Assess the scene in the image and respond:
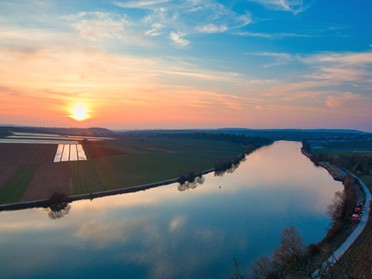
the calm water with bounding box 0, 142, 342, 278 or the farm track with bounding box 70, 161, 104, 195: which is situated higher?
the farm track with bounding box 70, 161, 104, 195

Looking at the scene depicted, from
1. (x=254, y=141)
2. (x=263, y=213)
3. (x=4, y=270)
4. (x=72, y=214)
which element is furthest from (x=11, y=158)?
(x=254, y=141)

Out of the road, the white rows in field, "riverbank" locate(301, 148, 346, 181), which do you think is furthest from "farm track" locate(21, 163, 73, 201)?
"riverbank" locate(301, 148, 346, 181)

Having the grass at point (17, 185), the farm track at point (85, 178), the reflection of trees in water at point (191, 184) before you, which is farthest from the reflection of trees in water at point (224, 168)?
the grass at point (17, 185)

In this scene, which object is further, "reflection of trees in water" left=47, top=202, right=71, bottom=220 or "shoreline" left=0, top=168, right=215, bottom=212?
"shoreline" left=0, top=168, right=215, bottom=212

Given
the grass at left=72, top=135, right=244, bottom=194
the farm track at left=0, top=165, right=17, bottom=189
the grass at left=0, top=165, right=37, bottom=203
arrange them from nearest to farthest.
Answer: the grass at left=0, top=165, right=37, bottom=203
the farm track at left=0, top=165, right=17, bottom=189
the grass at left=72, top=135, right=244, bottom=194

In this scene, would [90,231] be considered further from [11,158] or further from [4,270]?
[11,158]

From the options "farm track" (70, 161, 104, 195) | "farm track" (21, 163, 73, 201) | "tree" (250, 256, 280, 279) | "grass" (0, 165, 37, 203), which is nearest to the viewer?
"tree" (250, 256, 280, 279)

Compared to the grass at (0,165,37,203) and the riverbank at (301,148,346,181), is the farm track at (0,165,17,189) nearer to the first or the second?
the grass at (0,165,37,203)
